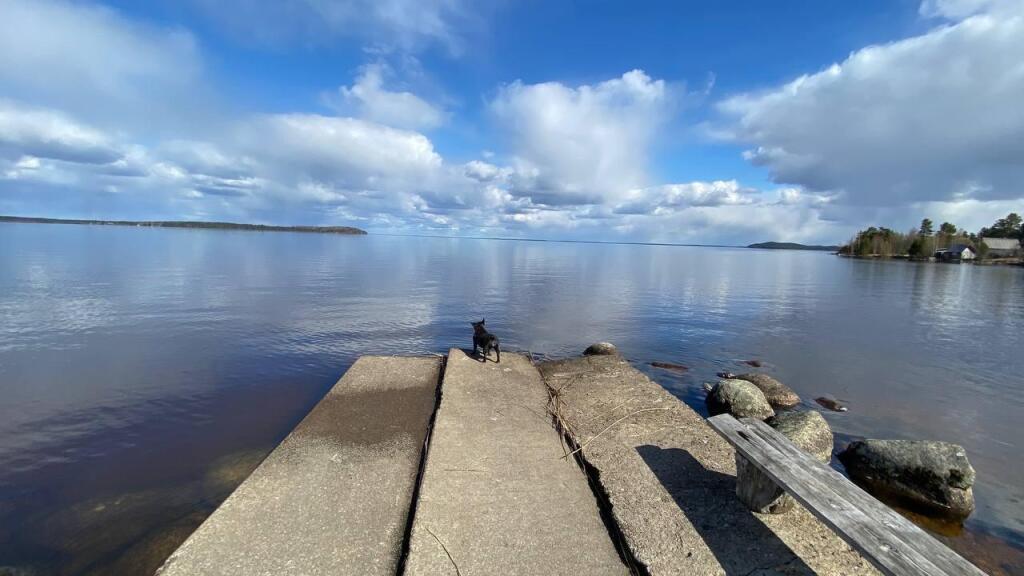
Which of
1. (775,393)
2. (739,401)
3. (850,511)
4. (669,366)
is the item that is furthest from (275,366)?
(775,393)

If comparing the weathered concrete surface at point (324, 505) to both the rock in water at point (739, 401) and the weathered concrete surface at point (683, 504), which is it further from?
the rock in water at point (739, 401)

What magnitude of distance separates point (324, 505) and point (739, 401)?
9.32 meters

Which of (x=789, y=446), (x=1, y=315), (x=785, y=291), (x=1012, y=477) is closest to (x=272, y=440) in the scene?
(x=789, y=446)

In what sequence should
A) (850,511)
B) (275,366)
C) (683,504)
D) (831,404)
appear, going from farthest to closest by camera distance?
(275,366) → (831,404) → (683,504) → (850,511)

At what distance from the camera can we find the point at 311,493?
5352mm

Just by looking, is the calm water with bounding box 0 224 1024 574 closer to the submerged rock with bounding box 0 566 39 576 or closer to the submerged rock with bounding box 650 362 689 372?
the submerged rock with bounding box 0 566 39 576

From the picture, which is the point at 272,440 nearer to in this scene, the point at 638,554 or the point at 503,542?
Answer: the point at 503,542

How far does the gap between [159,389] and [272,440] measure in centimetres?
499

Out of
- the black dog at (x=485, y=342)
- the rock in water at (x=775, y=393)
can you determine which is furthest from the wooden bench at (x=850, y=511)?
the rock in water at (x=775, y=393)

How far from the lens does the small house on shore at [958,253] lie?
4449 inches

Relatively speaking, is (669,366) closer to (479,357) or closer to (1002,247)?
(479,357)

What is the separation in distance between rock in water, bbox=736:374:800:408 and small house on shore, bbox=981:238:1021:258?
15358 cm

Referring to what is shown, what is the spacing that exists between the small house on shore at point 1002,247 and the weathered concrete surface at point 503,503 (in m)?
163

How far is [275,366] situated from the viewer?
13.4m
